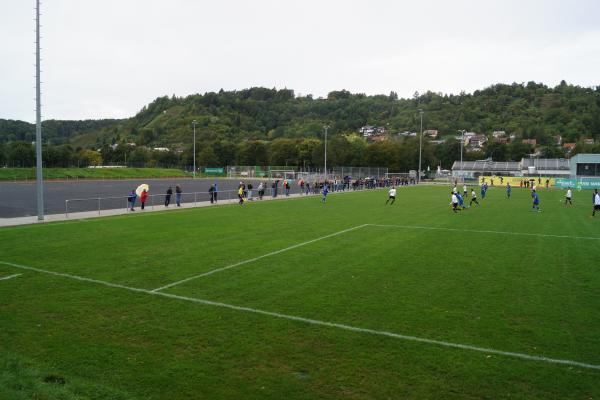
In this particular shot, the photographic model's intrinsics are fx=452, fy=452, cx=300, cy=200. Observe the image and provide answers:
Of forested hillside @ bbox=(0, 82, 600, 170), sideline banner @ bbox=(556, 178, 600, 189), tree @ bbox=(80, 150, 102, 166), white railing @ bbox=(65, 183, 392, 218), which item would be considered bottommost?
white railing @ bbox=(65, 183, 392, 218)

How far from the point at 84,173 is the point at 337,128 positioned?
110244mm

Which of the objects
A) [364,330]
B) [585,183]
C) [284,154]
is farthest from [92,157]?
[364,330]

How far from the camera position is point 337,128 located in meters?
173

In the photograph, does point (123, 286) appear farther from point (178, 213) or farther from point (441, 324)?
point (178, 213)

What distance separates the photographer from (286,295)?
911cm

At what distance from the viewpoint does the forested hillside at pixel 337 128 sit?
108 metres

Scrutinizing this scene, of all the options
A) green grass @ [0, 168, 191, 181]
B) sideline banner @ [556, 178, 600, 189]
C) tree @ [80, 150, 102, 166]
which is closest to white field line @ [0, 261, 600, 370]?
sideline banner @ [556, 178, 600, 189]

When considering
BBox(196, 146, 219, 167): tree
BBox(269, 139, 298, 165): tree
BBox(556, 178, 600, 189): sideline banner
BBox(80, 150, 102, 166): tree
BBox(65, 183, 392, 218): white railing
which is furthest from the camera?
BBox(196, 146, 219, 167): tree

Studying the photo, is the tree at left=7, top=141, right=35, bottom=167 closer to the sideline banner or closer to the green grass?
the green grass

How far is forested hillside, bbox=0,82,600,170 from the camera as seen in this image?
4237 inches

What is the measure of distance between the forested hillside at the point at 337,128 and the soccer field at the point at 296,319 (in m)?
81.4

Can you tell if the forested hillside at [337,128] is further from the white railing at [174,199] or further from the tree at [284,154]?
the white railing at [174,199]

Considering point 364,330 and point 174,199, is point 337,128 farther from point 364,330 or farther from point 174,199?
point 364,330

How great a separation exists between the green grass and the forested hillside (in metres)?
14.8
